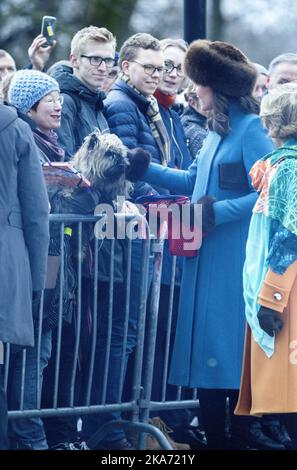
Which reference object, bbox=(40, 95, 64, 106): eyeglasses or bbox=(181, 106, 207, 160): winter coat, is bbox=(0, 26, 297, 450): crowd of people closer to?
bbox=(40, 95, 64, 106): eyeglasses

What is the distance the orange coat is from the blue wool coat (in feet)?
1.73

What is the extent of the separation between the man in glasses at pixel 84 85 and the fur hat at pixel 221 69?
2.04 feet

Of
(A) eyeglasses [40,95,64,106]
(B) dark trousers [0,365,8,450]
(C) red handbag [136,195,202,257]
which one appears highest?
(A) eyeglasses [40,95,64,106]

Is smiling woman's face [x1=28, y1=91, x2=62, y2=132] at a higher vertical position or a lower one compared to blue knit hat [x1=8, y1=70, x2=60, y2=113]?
lower

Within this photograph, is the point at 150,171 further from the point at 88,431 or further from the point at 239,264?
the point at 88,431

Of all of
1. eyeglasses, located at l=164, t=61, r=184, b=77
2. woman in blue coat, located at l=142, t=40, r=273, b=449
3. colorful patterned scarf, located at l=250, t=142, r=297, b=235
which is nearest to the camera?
colorful patterned scarf, located at l=250, t=142, r=297, b=235

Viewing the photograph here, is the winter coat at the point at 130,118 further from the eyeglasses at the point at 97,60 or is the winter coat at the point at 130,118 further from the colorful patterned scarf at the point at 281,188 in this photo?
the colorful patterned scarf at the point at 281,188

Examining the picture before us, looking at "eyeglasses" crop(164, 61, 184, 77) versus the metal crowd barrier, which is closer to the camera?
the metal crowd barrier

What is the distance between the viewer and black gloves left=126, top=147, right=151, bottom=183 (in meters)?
6.33

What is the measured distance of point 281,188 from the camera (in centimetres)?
557

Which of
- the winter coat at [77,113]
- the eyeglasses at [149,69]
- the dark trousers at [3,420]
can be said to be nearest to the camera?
the dark trousers at [3,420]

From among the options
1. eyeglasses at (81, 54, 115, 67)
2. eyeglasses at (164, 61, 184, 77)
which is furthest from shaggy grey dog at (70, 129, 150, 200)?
eyeglasses at (164, 61, 184, 77)

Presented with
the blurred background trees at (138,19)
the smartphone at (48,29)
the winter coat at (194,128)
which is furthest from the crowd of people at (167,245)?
the blurred background trees at (138,19)

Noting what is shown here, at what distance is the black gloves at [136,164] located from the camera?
6332mm
